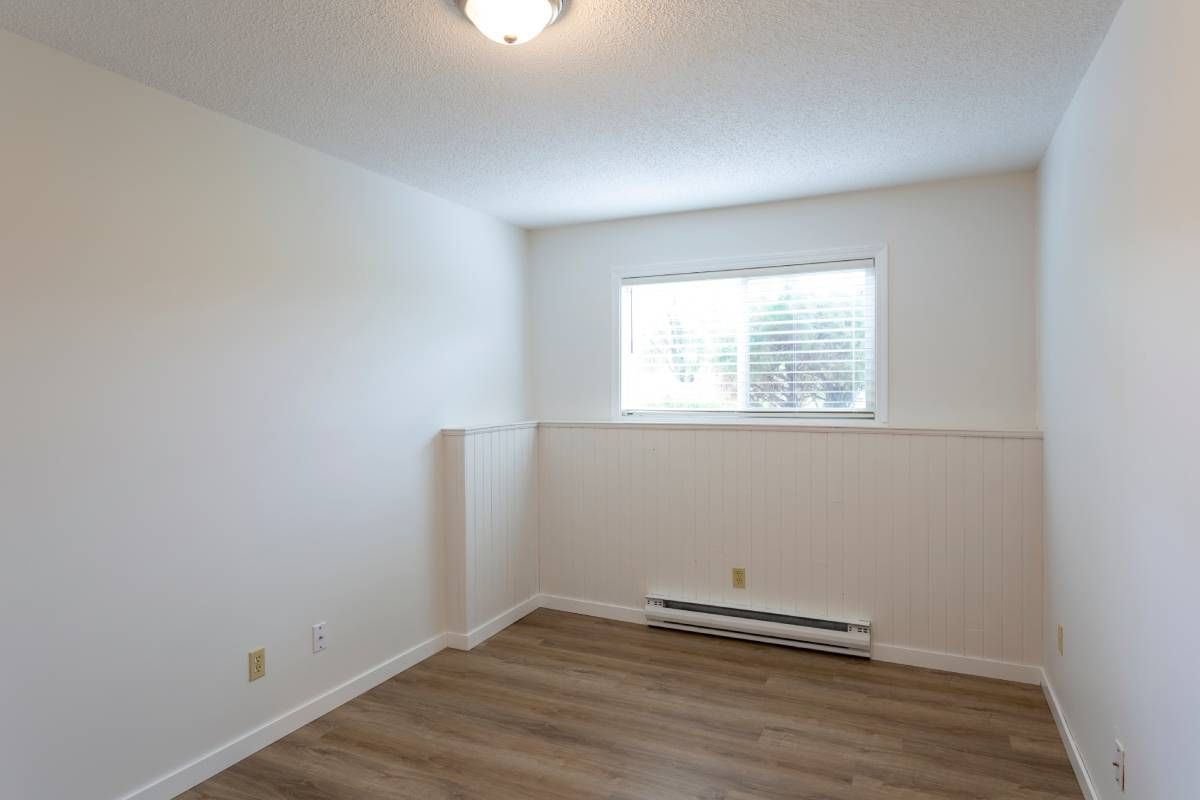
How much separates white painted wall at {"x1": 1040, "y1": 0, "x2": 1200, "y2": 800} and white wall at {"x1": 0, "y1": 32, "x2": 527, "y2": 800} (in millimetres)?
2846

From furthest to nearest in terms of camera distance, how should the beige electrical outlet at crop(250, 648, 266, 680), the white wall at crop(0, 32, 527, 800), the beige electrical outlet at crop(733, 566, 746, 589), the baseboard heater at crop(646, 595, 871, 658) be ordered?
1. the beige electrical outlet at crop(733, 566, 746, 589)
2. the baseboard heater at crop(646, 595, 871, 658)
3. the beige electrical outlet at crop(250, 648, 266, 680)
4. the white wall at crop(0, 32, 527, 800)

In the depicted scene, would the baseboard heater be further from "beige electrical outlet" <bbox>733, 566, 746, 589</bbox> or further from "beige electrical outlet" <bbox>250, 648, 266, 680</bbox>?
"beige electrical outlet" <bbox>250, 648, 266, 680</bbox>

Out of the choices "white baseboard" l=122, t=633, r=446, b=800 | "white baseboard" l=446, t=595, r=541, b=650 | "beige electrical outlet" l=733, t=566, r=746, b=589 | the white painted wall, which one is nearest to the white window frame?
"beige electrical outlet" l=733, t=566, r=746, b=589

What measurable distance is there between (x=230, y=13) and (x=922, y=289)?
3163 millimetres

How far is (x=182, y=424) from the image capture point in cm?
236

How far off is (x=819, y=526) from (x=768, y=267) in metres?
1.45

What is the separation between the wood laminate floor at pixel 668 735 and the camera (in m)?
2.34

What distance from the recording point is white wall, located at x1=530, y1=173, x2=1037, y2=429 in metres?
3.26

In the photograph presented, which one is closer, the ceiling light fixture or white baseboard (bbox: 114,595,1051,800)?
the ceiling light fixture

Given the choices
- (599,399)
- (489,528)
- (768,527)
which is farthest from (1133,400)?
(489,528)

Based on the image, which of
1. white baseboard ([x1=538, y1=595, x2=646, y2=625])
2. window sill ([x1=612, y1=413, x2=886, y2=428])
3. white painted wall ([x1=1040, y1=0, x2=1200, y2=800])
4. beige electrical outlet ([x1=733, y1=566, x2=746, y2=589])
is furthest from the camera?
white baseboard ([x1=538, y1=595, x2=646, y2=625])

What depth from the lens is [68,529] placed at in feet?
6.73

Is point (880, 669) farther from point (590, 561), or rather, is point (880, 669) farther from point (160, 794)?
point (160, 794)

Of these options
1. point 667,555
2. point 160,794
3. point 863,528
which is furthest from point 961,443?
point 160,794
